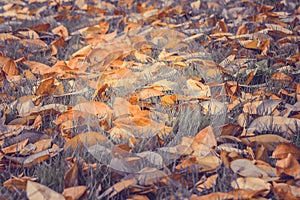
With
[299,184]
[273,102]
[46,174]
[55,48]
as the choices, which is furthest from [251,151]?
[55,48]

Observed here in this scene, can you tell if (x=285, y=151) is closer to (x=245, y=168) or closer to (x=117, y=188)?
(x=245, y=168)

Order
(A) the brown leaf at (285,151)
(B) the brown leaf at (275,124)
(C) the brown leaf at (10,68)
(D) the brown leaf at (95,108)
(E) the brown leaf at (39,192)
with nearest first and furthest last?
(E) the brown leaf at (39,192), (A) the brown leaf at (285,151), (B) the brown leaf at (275,124), (D) the brown leaf at (95,108), (C) the brown leaf at (10,68)

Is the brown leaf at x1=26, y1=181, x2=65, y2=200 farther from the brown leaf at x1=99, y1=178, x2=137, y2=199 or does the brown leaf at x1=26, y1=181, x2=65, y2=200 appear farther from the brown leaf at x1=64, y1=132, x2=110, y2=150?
the brown leaf at x1=64, y1=132, x2=110, y2=150

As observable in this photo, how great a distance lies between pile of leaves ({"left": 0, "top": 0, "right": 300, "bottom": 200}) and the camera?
1731 mm

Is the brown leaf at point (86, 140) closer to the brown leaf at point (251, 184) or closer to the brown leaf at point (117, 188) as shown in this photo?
the brown leaf at point (117, 188)

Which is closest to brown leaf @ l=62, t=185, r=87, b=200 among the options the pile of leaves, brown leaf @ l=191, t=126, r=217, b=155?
the pile of leaves

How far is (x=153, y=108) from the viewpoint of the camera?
2.24 m

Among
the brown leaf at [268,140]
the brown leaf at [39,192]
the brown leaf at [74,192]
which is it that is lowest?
the brown leaf at [74,192]

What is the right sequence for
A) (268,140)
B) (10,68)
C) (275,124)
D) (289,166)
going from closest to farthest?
(289,166), (268,140), (275,124), (10,68)

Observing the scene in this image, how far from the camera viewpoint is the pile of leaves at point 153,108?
1731mm

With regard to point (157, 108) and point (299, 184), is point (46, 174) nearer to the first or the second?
point (157, 108)

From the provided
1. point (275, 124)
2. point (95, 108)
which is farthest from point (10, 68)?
point (275, 124)

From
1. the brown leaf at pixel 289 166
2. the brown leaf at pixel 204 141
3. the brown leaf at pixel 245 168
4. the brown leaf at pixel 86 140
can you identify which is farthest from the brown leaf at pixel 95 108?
the brown leaf at pixel 289 166

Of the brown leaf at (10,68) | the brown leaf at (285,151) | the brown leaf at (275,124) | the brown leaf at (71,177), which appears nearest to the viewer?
the brown leaf at (71,177)
